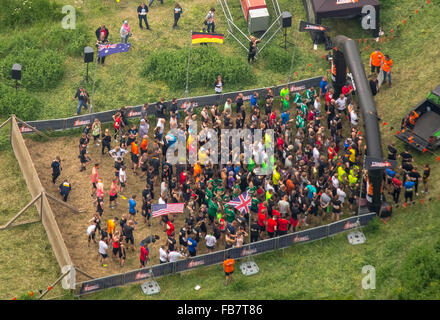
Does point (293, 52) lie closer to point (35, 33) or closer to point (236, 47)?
point (236, 47)

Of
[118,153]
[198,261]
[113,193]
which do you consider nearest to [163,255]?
[198,261]

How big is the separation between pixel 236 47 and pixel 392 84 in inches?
354

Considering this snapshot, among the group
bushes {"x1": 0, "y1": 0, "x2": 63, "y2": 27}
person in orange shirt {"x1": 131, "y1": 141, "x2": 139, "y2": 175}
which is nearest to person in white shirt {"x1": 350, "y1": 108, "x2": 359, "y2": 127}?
person in orange shirt {"x1": 131, "y1": 141, "x2": 139, "y2": 175}

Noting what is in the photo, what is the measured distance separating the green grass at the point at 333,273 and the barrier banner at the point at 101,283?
0.25 m

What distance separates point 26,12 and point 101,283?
21208 millimetres

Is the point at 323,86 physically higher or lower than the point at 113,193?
higher

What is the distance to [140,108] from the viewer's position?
165ft

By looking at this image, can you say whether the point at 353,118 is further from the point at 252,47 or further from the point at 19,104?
the point at 19,104

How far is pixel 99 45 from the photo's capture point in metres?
51.2

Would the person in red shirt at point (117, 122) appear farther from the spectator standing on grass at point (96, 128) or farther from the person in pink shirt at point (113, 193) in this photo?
the person in pink shirt at point (113, 193)

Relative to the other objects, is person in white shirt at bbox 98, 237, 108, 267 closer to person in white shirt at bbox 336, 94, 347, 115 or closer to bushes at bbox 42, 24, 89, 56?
person in white shirt at bbox 336, 94, 347, 115

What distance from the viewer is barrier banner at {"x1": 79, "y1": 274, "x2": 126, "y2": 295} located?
4141cm
